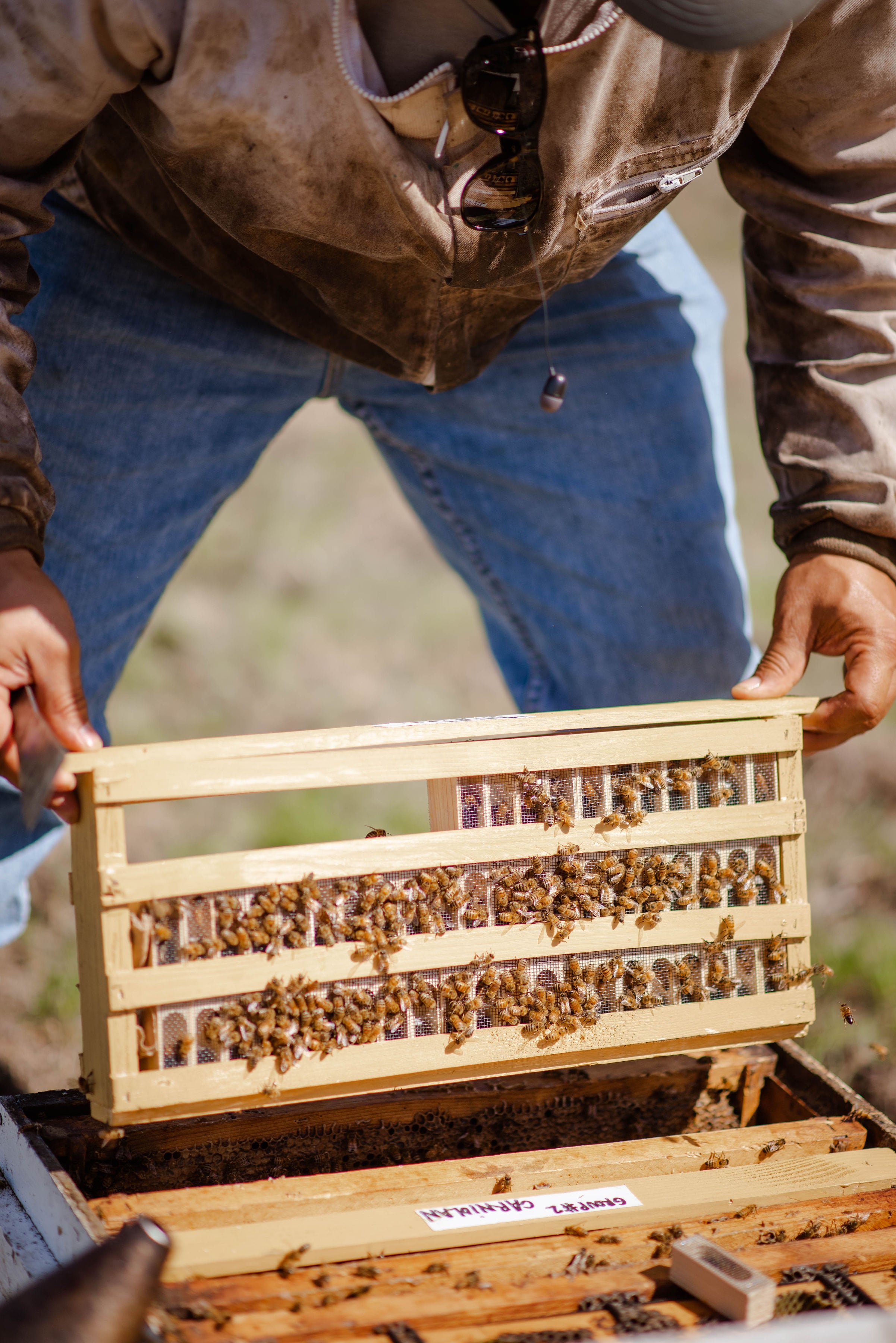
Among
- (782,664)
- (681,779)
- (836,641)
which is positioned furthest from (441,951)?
(836,641)

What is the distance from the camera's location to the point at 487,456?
323 centimetres

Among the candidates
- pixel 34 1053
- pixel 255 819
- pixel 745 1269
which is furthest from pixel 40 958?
pixel 745 1269

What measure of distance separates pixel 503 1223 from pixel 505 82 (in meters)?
1.87

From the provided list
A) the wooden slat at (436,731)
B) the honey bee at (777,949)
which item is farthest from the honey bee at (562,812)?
the honey bee at (777,949)

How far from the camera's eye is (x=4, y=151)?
6.22 feet

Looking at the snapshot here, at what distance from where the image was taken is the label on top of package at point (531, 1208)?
71.1 inches

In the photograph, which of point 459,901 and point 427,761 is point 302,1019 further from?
point 427,761

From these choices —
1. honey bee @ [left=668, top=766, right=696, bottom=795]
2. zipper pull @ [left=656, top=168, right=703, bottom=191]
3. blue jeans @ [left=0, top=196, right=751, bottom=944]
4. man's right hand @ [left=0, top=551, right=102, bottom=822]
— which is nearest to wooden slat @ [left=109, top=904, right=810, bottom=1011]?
honey bee @ [left=668, top=766, right=696, bottom=795]

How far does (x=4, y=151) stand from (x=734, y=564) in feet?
7.26

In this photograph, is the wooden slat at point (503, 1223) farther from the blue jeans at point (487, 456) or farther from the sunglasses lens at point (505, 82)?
the sunglasses lens at point (505, 82)

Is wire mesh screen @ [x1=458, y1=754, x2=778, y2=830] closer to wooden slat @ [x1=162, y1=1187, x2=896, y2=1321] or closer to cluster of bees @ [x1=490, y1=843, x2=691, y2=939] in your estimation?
cluster of bees @ [x1=490, y1=843, x2=691, y2=939]

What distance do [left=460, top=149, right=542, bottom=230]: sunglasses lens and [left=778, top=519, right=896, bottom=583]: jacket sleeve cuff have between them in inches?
39.2

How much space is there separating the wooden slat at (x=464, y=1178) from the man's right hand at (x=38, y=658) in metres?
0.68

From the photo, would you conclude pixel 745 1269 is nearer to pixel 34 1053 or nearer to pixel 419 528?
pixel 34 1053
